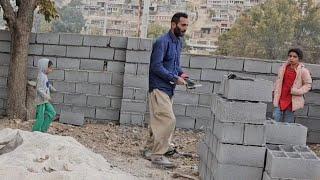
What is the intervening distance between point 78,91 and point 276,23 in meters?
6.59

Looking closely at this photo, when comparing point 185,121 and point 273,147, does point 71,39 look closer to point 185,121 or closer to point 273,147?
Result: point 185,121

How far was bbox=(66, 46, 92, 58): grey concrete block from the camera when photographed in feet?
25.4

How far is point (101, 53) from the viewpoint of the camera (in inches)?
305

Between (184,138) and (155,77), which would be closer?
(155,77)

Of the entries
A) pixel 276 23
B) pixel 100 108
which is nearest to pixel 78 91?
pixel 100 108

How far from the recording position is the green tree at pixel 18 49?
738cm

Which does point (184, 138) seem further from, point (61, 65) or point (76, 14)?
point (76, 14)

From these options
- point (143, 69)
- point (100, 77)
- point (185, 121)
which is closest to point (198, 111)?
point (185, 121)

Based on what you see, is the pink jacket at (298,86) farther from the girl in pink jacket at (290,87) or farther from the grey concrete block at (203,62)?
the grey concrete block at (203,62)

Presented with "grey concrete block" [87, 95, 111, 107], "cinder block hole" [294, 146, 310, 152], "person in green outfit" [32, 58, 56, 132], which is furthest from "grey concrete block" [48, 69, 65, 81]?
"cinder block hole" [294, 146, 310, 152]

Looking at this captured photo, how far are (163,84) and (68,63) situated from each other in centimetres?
271

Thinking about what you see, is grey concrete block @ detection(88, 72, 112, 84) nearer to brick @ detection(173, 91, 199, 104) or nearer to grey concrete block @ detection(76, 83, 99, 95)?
grey concrete block @ detection(76, 83, 99, 95)

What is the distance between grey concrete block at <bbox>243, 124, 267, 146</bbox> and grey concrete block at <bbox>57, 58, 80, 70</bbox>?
13.3 feet

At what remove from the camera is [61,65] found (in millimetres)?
7781
